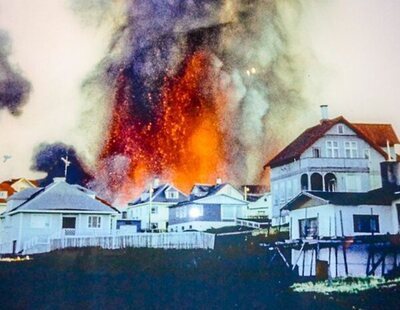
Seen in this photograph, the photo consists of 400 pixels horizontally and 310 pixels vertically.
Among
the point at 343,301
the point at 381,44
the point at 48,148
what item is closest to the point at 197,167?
the point at 48,148

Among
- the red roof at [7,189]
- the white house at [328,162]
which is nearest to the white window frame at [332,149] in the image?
the white house at [328,162]

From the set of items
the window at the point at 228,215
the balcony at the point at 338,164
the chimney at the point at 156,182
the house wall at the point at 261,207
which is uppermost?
the balcony at the point at 338,164

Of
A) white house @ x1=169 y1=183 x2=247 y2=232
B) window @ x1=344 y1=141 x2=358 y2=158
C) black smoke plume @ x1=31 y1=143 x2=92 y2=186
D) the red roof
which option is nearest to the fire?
white house @ x1=169 y1=183 x2=247 y2=232

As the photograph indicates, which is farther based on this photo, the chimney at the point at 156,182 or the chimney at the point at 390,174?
the chimney at the point at 156,182

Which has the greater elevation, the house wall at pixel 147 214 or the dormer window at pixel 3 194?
the dormer window at pixel 3 194

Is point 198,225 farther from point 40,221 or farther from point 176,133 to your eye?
point 40,221

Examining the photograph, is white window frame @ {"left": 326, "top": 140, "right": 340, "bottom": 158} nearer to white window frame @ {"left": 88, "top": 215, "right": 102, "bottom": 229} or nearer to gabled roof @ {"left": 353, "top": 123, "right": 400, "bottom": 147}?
gabled roof @ {"left": 353, "top": 123, "right": 400, "bottom": 147}

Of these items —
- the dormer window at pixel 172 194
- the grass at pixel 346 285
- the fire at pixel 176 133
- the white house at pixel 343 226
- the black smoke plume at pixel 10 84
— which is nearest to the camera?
the grass at pixel 346 285

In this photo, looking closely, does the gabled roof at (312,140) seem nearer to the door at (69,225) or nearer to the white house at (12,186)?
the door at (69,225)
